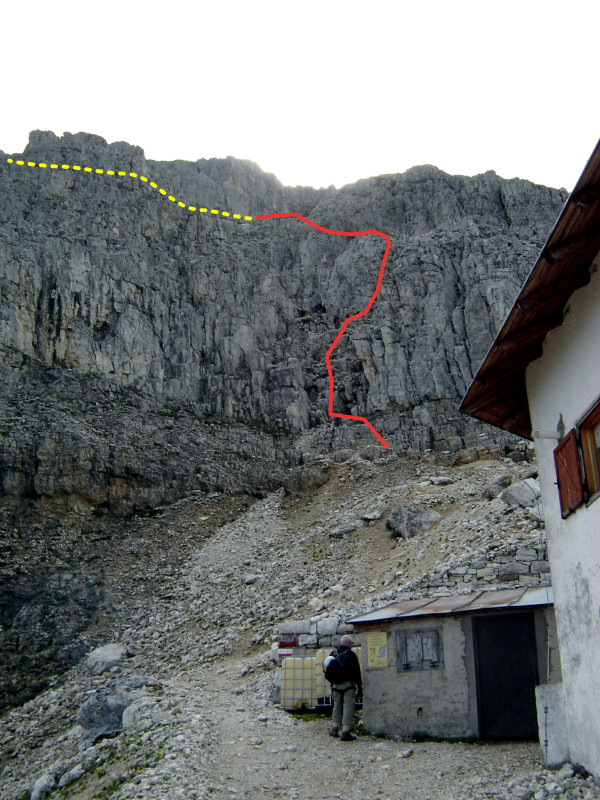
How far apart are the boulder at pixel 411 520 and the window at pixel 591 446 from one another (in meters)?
23.4

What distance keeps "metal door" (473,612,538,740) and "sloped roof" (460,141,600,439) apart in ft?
11.9

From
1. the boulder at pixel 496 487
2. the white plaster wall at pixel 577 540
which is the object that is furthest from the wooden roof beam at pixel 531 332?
the boulder at pixel 496 487

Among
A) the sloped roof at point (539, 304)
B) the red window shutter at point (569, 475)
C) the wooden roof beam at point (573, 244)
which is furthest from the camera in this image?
the red window shutter at point (569, 475)

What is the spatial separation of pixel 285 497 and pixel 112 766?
31.4m

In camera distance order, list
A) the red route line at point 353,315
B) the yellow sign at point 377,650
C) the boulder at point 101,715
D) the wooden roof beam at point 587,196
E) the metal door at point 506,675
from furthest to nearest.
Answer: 1. the red route line at point 353,315
2. the boulder at point 101,715
3. the yellow sign at point 377,650
4. the metal door at point 506,675
5. the wooden roof beam at point 587,196

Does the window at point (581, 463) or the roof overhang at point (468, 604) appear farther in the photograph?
the roof overhang at point (468, 604)

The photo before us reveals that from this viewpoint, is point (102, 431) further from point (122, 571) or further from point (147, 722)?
point (147, 722)

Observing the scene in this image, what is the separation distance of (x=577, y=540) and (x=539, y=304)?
2.91 metres

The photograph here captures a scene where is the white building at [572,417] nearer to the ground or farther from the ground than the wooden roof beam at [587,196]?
nearer to the ground

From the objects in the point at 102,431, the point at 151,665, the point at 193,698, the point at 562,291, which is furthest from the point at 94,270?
the point at 562,291

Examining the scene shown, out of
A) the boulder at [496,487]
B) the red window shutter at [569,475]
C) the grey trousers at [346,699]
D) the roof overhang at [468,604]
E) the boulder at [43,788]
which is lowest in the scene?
the boulder at [43,788]

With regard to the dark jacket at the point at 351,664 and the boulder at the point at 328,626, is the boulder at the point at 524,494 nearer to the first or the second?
the boulder at the point at 328,626

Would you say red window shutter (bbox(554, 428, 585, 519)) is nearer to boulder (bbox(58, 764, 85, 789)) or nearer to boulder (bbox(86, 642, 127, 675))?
boulder (bbox(58, 764, 85, 789))

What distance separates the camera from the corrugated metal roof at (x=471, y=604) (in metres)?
12.2
